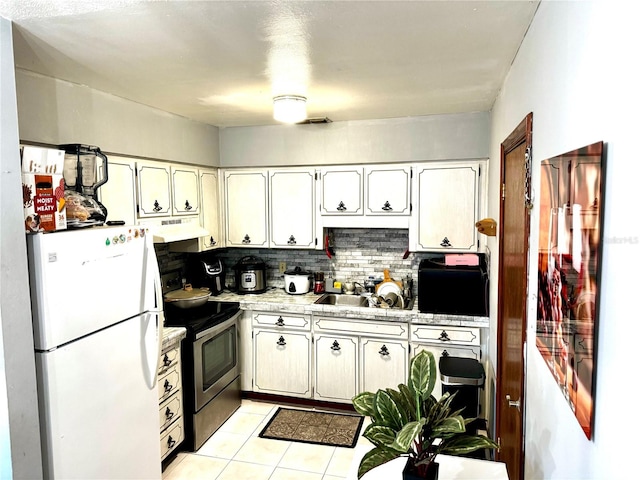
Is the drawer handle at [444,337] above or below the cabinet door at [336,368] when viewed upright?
above

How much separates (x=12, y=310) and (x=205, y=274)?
2237 millimetres

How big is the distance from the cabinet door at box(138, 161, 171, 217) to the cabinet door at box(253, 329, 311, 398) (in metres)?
1.39

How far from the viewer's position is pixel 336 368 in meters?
3.86

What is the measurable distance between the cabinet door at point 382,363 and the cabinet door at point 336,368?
8cm

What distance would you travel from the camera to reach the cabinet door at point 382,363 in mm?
3664

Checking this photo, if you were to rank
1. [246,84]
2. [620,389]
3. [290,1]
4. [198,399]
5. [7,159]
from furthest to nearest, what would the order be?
[198,399] → [246,84] → [7,159] → [290,1] → [620,389]

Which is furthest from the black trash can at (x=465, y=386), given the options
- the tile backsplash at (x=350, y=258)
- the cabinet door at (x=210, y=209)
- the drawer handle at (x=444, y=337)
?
the cabinet door at (x=210, y=209)

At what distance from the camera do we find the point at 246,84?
2.69m

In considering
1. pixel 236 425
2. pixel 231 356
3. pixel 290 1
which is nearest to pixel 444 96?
pixel 290 1

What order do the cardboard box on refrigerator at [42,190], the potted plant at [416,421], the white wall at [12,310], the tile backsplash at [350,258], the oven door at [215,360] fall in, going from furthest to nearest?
the tile backsplash at [350,258], the oven door at [215,360], the cardboard box on refrigerator at [42,190], the white wall at [12,310], the potted plant at [416,421]

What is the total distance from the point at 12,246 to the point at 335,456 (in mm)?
2492

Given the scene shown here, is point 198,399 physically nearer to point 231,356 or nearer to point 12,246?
Answer: point 231,356

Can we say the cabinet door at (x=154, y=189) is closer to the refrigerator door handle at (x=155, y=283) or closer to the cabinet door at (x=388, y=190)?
the refrigerator door handle at (x=155, y=283)

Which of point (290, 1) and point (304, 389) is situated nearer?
point (290, 1)
